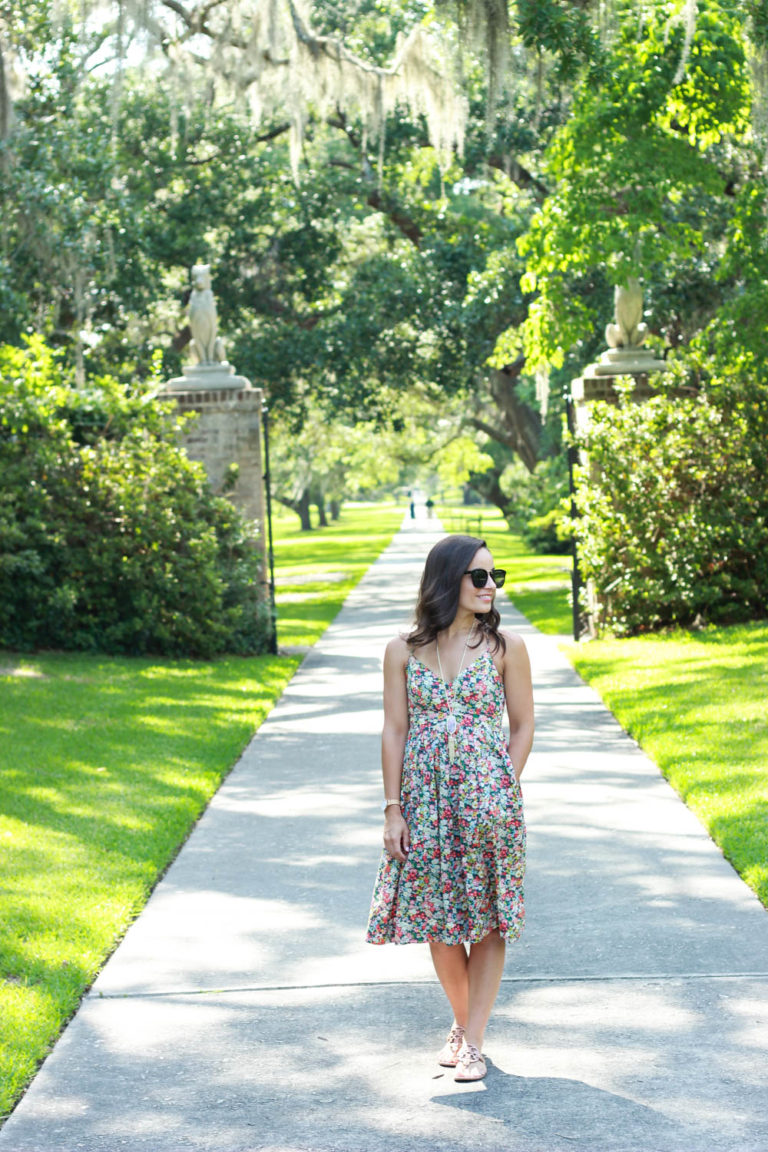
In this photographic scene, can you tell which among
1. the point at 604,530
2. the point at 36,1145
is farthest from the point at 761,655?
the point at 36,1145

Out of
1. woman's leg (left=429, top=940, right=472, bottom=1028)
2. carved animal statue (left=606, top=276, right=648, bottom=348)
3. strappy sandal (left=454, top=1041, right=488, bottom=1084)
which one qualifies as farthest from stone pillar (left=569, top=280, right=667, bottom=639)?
strappy sandal (left=454, top=1041, right=488, bottom=1084)

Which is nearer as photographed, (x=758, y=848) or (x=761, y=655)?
(x=758, y=848)

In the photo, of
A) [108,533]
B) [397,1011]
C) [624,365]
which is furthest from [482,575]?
[624,365]

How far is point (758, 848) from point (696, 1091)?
104 inches

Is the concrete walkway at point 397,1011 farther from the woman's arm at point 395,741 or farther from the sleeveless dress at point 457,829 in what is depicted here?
the woman's arm at point 395,741

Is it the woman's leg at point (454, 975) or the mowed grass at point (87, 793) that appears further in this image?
the mowed grass at point (87, 793)

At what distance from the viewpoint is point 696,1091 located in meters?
4.04

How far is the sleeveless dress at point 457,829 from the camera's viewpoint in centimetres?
427

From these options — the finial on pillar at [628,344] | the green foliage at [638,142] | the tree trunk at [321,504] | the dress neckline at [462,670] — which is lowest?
the tree trunk at [321,504]

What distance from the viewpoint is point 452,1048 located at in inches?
171

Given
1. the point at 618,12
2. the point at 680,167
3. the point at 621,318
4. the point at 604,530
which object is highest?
the point at 618,12

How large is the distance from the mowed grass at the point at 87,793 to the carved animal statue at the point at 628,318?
5003 millimetres

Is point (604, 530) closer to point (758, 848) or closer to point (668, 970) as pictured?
point (758, 848)

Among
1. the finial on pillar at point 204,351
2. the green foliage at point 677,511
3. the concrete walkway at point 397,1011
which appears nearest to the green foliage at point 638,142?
the green foliage at point 677,511
